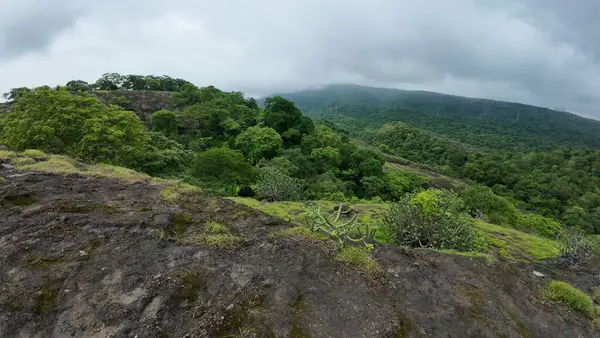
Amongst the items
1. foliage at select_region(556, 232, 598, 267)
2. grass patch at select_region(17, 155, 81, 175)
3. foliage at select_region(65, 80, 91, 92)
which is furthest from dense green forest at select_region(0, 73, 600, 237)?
grass patch at select_region(17, 155, 81, 175)

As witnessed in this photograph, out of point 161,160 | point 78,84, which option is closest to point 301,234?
point 161,160

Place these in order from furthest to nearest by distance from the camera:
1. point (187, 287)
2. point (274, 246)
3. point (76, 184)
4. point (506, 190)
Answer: point (506, 190)
point (76, 184)
point (274, 246)
point (187, 287)

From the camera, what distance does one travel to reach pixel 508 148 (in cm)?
13588

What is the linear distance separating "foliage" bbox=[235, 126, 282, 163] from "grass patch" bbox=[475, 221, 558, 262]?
23311 millimetres

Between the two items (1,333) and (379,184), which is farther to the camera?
(379,184)

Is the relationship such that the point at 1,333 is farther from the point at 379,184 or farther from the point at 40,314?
the point at 379,184

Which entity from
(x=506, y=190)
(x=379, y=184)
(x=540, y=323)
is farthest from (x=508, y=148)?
(x=540, y=323)

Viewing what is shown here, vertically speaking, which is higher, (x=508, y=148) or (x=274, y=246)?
(x=274, y=246)

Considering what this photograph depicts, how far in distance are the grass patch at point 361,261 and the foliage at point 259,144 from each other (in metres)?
29.3

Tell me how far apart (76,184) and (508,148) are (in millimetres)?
151423

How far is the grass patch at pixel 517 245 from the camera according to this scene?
490 inches

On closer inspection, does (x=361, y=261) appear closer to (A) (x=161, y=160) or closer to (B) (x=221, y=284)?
(B) (x=221, y=284)

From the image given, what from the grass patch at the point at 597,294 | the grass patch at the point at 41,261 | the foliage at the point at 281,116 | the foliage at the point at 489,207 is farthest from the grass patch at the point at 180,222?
the foliage at the point at 281,116

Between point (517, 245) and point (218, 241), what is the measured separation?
12235 mm
